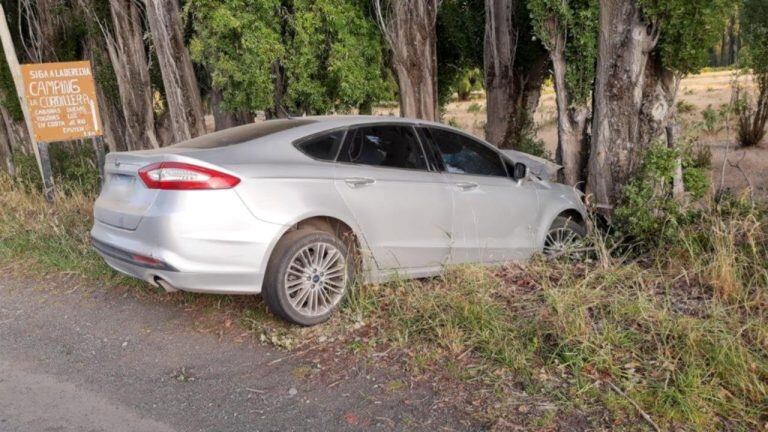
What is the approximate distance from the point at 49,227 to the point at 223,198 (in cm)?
513

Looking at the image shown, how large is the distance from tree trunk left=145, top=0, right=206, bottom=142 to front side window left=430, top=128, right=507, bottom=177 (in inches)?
229

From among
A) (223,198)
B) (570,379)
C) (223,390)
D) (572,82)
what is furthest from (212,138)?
(572,82)

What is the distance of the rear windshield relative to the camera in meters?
5.38

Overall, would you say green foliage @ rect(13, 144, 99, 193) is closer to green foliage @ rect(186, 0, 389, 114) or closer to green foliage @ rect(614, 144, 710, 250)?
green foliage @ rect(186, 0, 389, 114)

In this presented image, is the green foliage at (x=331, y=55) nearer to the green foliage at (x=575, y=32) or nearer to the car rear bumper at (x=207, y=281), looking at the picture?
the green foliage at (x=575, y=32)

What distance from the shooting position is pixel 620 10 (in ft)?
23.6

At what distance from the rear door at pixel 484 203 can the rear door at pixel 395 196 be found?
0.18 metres

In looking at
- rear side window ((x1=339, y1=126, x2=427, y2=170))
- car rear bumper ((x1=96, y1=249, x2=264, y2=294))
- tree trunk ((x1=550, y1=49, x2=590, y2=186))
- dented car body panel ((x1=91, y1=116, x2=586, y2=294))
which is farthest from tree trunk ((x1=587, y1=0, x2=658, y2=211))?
car rear bumper ((x1=96, y1=249, x2=264, y2=294))

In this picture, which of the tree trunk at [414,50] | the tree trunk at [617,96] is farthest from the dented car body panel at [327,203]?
the tree trunk at [414,50]

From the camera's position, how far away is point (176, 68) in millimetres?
10453

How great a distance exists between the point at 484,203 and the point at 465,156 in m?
0.50

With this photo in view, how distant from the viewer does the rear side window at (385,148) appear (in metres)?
5.60

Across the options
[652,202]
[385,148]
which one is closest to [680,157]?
[652,202]

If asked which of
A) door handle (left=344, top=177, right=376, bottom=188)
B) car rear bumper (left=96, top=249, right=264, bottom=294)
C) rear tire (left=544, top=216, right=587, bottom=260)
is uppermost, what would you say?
door handle (left=344, top=177, right=376, bottom=188)
